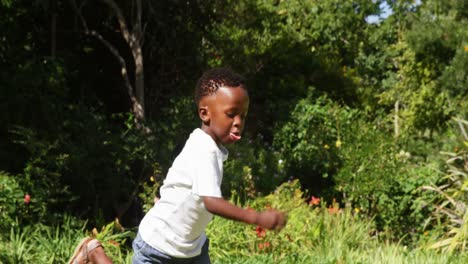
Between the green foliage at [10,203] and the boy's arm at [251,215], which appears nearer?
the boy's arm at [251,215]

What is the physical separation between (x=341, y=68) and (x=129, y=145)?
6631mm

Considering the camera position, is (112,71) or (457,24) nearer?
(112,71)

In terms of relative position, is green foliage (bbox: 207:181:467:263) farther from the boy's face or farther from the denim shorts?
the boy's face

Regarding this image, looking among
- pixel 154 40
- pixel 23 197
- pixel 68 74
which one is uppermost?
pixel 154 40

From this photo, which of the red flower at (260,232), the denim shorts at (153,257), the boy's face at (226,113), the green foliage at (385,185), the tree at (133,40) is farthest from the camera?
the green foliage at (385,185)

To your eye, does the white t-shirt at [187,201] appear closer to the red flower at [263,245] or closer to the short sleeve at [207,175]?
the short sleeve at [207,175]

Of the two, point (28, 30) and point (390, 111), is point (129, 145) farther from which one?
point (390, 111)

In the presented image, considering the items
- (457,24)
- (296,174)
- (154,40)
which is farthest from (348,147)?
(457,24)

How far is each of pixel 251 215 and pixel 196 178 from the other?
0.28 m

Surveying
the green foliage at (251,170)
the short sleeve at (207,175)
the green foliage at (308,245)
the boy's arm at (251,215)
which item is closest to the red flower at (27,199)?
the green foliage at (308,245)

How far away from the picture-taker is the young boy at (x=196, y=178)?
2916 millimetres

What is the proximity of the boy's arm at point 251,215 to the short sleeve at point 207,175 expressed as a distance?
0.18 feet

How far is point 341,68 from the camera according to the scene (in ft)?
45.4

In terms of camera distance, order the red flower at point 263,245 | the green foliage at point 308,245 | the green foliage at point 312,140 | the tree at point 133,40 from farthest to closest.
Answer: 1. the green foliage at point 312,140
2. the tree at point 133,40
3. the red flower at point 263,245
4. the green foliage at point 308,245
